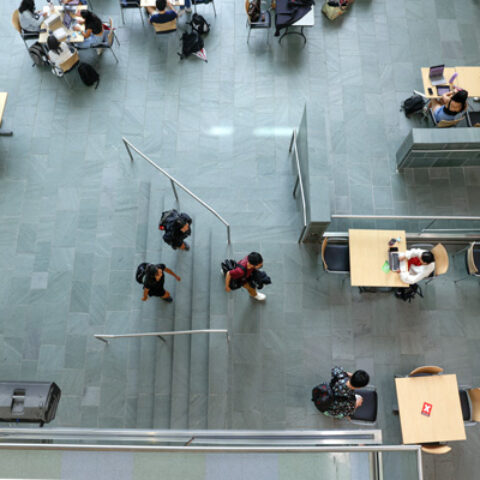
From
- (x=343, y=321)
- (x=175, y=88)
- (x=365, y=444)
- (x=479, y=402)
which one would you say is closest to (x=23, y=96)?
(x=175, y=88)

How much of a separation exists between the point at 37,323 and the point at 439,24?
1058 cm

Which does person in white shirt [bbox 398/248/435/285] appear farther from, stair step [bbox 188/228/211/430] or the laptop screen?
the laptop screen

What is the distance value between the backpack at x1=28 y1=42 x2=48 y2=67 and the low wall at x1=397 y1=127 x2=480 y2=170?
769 centimetres

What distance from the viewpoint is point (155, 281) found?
584cm

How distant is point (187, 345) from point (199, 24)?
6897 mm

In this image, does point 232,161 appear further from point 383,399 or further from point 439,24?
point 439,24

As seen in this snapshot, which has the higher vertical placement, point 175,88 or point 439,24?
point 439,24

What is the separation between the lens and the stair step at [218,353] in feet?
20.1

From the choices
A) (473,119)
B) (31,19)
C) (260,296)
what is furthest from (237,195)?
(31,19)

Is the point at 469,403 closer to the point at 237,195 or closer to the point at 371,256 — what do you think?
the point at 371,256

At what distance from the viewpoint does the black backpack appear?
574cm

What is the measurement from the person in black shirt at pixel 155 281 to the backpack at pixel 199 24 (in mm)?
5723

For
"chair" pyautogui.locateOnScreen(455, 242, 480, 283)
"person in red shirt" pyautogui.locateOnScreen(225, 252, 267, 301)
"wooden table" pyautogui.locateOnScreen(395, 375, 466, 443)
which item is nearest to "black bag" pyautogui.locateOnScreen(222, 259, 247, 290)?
"person in red shirt" pyautogui.locateOnScreen(225, 252, 267, 301)

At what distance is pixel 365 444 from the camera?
12.9 ft
